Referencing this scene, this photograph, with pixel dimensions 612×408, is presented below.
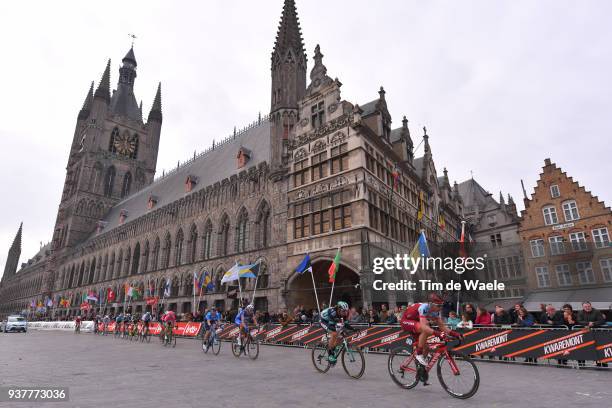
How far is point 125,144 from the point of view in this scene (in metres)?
74.3

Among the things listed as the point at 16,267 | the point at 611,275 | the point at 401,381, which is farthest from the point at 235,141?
the point at 16,267

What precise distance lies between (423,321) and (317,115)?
22.5 metres

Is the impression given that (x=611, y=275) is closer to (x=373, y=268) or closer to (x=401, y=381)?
(x=373, y=268)

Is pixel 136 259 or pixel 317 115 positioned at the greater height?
pixel 317 115

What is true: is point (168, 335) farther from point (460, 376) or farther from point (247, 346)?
point (460, 376)

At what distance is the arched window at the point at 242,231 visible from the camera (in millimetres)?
31094

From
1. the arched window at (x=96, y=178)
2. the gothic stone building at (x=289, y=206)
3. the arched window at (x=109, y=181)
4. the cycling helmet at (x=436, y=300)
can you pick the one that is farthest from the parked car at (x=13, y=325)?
the arched window at (x=109, y=181)

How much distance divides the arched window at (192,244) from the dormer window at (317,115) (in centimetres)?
1784

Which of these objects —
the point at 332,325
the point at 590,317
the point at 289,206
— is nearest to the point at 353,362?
the point at 332,325

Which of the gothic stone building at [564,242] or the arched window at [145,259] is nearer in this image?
the gothic stone building at [564,242]

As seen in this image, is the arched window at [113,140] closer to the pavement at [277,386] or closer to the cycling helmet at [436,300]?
the pavement at [277,386]

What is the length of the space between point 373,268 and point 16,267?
435ft

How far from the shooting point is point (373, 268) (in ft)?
69.3

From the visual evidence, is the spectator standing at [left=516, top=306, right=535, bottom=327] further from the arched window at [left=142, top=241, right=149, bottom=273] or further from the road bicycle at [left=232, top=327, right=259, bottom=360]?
the arched window at [left=142, top=241, right=149, bottom=273]
